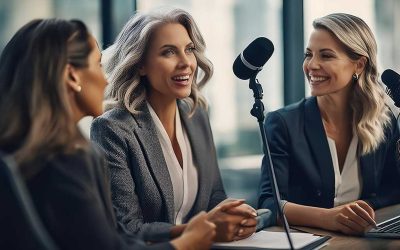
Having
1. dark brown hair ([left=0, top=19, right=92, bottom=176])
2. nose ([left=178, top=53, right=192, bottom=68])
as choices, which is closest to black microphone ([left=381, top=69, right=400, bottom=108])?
nose ([left=178, top=53, right=192, bottom=68])

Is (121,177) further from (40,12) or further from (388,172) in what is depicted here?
(40,12)

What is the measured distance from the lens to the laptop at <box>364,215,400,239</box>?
7.17 ft

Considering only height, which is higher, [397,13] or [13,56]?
[13,56]

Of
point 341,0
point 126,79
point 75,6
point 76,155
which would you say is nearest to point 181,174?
point 126,79

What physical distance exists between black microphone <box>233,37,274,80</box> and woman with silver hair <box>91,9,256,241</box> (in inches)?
22.0

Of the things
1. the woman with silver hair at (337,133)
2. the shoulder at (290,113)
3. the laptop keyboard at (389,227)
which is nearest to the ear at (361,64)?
Answer: the woman with silver hair at (337,133)

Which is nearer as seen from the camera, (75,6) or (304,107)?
(304,107)

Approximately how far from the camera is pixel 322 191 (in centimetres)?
282

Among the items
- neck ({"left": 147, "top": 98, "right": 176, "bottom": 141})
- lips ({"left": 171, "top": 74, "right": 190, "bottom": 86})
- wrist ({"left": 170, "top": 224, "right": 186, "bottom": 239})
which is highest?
lips ({"left": 171, "top": 74, "right": 190, "bottom": 86})

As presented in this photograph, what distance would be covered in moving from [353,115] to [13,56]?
5.60 ft

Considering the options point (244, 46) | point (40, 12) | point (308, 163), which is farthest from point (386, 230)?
point (244, 46)

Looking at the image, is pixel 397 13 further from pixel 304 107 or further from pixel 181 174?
pixel 181 174

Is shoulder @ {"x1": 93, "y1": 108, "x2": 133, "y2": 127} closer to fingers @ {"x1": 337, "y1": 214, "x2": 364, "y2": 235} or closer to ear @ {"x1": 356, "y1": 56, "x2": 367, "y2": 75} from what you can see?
fingers @ {"x1": 337, "y1": 214, "x2": 364, "y2": 235}

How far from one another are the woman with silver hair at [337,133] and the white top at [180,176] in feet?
0.92
